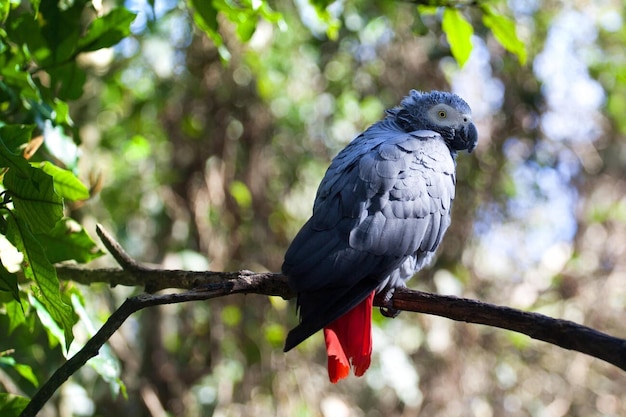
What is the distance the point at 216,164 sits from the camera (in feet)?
12.7

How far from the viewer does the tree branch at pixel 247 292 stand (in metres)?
1.32

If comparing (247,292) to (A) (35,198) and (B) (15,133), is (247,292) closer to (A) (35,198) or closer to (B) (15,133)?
(A) (35,198)

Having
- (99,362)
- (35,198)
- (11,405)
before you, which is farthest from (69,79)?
(11,405)

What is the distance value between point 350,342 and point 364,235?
13.7 inches

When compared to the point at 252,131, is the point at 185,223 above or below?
below

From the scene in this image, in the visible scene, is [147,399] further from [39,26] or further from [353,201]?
[39,26]

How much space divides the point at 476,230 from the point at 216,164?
1.93 metres

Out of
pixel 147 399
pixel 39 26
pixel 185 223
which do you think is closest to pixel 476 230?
pixel 185 223

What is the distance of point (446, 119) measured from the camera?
8.63 feet

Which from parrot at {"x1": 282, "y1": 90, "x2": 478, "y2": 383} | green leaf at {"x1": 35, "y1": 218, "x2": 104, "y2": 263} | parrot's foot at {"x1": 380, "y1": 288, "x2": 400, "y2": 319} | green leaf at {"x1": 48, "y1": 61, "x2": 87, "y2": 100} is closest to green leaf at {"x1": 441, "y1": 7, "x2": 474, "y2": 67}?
parrot at {"x1": 282, "y1": 90, "x2": 478, "y2": 383}

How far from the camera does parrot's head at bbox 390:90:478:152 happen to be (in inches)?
103

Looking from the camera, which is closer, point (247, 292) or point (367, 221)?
point (247, 292)

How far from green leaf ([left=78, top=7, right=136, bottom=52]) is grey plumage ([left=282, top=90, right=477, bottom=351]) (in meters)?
0.81

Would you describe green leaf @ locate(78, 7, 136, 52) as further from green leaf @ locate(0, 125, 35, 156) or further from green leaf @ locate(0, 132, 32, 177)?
green leaf @ locate(0, 132, 32, 177)
